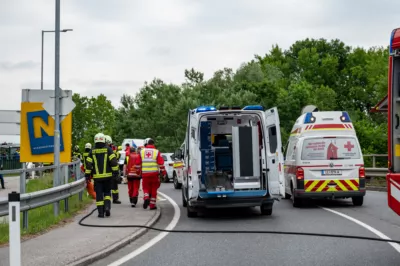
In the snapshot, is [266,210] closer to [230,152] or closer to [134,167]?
[230,152]

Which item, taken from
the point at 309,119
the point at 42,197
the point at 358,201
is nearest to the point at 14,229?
the point at 42,197

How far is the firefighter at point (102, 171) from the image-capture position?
13.5 metres

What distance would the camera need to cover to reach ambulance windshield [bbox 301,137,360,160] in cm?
1576

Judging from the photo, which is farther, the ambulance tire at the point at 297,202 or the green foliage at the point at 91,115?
the green foliage at the point at 91,115

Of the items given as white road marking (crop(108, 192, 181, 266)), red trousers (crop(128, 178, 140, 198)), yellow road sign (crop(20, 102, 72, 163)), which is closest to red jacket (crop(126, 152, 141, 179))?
red trousers (crop(128, 178, 140, 198))

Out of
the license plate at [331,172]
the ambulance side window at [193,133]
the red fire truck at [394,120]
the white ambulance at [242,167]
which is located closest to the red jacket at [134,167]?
the white ambulance at [242,167]

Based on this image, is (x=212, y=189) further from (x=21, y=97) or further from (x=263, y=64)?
(x=263, y=64)

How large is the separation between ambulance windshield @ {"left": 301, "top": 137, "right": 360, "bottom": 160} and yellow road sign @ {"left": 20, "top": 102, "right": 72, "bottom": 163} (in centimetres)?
645

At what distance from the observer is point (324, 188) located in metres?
15.5

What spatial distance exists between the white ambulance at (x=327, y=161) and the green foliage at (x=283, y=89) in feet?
108

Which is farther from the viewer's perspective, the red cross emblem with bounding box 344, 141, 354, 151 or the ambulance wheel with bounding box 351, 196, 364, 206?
the ambulance wheel with bounding box 351, 196, 364, 206

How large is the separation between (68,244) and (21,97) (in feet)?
21.5

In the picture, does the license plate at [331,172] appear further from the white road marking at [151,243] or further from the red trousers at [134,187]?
the red trousers at [134,187]

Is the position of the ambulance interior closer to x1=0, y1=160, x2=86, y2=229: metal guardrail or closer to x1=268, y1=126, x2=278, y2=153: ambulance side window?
x1=268, y1=126, x2=278, y2=153: ambulance side window
